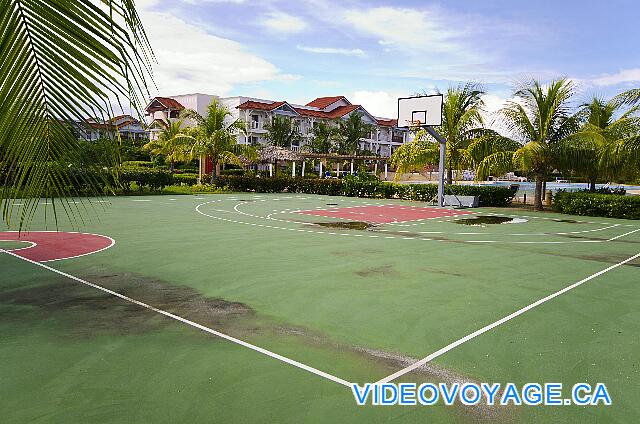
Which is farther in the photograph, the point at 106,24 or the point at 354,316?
the point at 354,316

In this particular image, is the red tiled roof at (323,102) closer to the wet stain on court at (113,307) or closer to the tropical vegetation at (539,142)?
the tropical vegetation at (539,142)

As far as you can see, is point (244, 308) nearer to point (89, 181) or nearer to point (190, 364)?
point (190, 364)

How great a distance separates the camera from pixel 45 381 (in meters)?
4.68

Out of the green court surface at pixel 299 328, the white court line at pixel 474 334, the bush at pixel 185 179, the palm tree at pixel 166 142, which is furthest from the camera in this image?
the palm tree at pixel 166 142

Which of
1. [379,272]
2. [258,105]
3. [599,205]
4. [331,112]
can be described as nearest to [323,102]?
[331,112]

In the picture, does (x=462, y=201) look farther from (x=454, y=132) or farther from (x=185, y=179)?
(x=185, y=179)

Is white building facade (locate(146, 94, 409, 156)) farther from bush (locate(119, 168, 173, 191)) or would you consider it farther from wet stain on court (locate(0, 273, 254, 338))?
wet stain on court (locate(0, 273, 254, 338))

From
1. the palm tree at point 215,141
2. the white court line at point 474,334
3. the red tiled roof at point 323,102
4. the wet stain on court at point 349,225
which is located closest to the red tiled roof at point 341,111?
the red tiled roof at point 323,102

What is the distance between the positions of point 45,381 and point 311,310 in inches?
133

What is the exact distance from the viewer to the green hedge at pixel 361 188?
2631 centimetres

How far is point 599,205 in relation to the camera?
70.7 feet

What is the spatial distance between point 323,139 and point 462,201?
30.3 metres

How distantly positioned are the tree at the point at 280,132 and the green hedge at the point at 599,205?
33.6m

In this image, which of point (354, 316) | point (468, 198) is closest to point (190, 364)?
point (354, 316)
